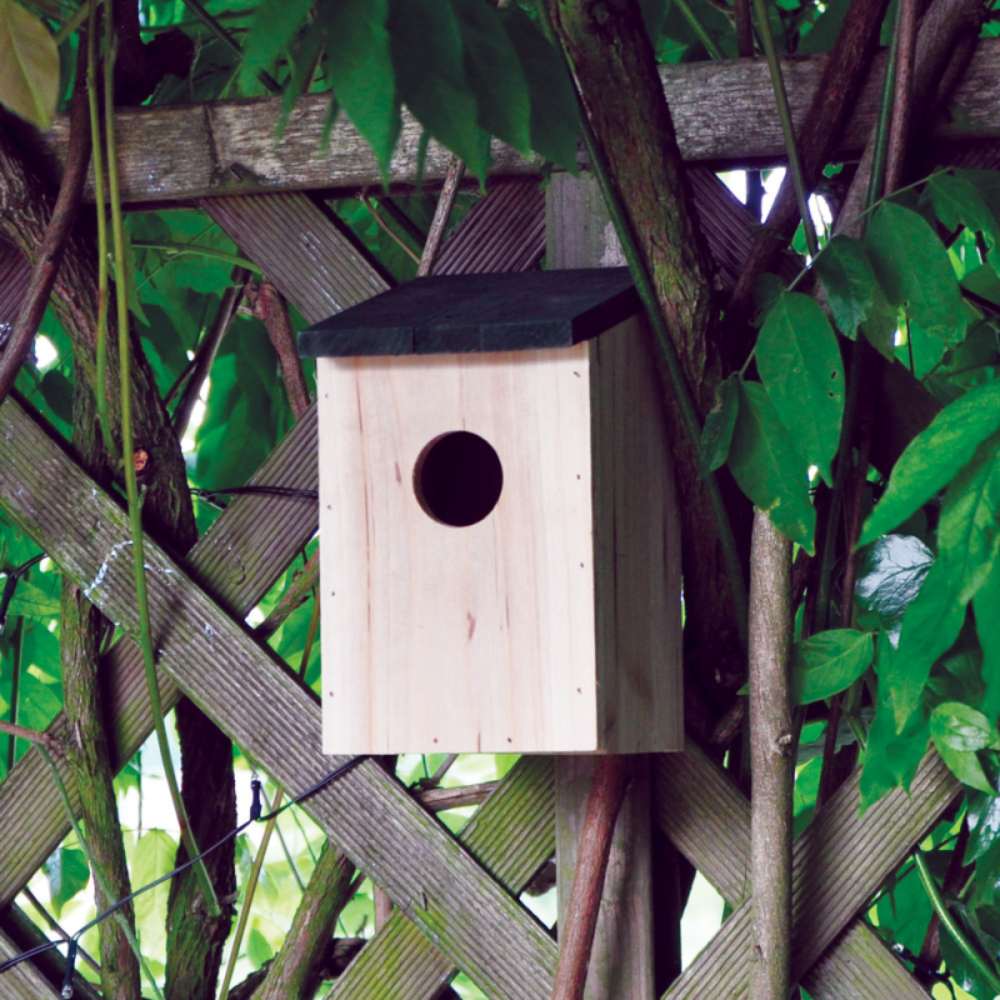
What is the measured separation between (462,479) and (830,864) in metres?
0.47

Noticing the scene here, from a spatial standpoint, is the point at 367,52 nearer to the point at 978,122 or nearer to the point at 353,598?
the point at 353,598

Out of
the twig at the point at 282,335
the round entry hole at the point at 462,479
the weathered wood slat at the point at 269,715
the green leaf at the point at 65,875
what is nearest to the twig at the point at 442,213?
the round entry hole at the point at 462,479

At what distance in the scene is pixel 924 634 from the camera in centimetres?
85

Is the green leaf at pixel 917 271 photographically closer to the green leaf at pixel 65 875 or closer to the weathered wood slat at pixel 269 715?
the weathered wood slat at pixel 269 715

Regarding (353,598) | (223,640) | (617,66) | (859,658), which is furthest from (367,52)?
(223,640)

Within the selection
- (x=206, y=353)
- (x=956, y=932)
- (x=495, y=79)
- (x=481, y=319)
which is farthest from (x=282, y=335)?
(x=956, y=932)

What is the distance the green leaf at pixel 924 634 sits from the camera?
2.72 ft

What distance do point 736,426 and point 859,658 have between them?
0.20 m

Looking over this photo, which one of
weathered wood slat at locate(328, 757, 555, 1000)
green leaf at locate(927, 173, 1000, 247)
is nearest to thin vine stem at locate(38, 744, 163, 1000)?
weathered wood slat at locate(328, 757, 555, 1000)

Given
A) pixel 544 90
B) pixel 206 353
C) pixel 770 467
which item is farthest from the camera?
pixel 206 353

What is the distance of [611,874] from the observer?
3.68 feet

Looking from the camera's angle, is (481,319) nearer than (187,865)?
Yes

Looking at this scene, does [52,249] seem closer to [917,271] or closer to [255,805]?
[255,805]

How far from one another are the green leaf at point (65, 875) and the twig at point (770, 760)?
89 cm
